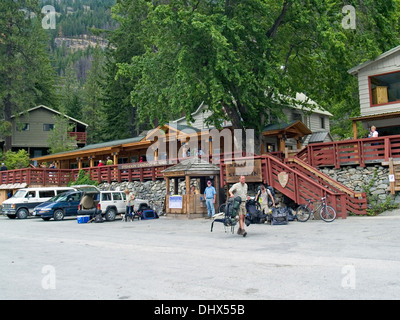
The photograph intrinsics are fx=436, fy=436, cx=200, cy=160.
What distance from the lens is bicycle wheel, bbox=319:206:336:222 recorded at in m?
17.2

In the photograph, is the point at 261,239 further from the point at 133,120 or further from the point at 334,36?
the point at 133,120

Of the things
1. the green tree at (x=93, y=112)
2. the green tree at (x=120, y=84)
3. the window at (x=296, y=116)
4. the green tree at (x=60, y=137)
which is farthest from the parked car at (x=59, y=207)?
the green tree at (x=93, y=112)

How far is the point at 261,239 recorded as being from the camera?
1306cm

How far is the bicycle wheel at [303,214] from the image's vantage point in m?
17.9

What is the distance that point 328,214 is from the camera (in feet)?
56.4

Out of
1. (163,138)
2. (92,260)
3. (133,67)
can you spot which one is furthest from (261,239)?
(163,138)

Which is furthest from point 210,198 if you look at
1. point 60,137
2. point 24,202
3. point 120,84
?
point 60,137

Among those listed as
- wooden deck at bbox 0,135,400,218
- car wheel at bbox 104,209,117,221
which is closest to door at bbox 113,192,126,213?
car wheel at bbox 104,209,117,221

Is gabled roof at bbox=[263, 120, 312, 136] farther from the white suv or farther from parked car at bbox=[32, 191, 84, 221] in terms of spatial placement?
parked car at bbox=[32, 191, 84, 221]

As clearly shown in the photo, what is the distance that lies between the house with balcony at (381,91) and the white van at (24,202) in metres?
20.7

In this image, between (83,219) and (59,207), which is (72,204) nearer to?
(59,207)

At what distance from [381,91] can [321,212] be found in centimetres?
1194

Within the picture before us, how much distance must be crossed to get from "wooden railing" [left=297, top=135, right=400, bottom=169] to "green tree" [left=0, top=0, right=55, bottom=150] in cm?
4211

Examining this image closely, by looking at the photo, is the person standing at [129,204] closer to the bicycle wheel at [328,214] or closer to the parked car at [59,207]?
the parked car at [59,207]
